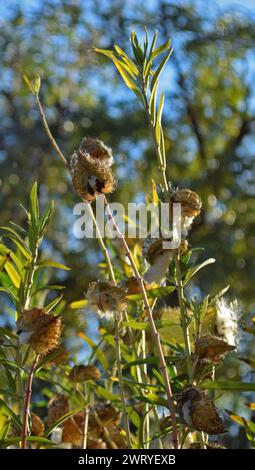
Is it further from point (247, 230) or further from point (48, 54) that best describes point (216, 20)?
point (247, 230)

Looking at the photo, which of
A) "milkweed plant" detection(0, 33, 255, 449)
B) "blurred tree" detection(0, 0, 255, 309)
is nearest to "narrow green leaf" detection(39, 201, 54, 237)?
"milkweed plant" detection(0, 33, 255, 449)

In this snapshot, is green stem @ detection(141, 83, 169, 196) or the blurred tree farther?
the blurred tree

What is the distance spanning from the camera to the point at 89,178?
0.54 meters

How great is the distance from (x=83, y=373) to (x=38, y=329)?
0.16 meters

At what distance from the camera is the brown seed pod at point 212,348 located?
508 mm

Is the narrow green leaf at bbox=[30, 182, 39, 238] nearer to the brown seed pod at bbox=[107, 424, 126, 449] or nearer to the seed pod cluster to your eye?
the seed pod cluster

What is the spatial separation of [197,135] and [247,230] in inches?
37.0

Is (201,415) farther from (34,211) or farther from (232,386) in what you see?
(34,211)

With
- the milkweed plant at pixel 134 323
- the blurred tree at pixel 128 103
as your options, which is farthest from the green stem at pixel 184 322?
the blurred tree at pixel 128 103

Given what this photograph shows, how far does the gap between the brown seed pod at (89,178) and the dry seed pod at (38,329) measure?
0.28 ft

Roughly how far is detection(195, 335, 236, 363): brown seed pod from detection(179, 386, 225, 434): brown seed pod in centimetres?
4

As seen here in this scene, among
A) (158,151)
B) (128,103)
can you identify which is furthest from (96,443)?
(128,103)

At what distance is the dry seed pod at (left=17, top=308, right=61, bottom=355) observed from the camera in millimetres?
499
